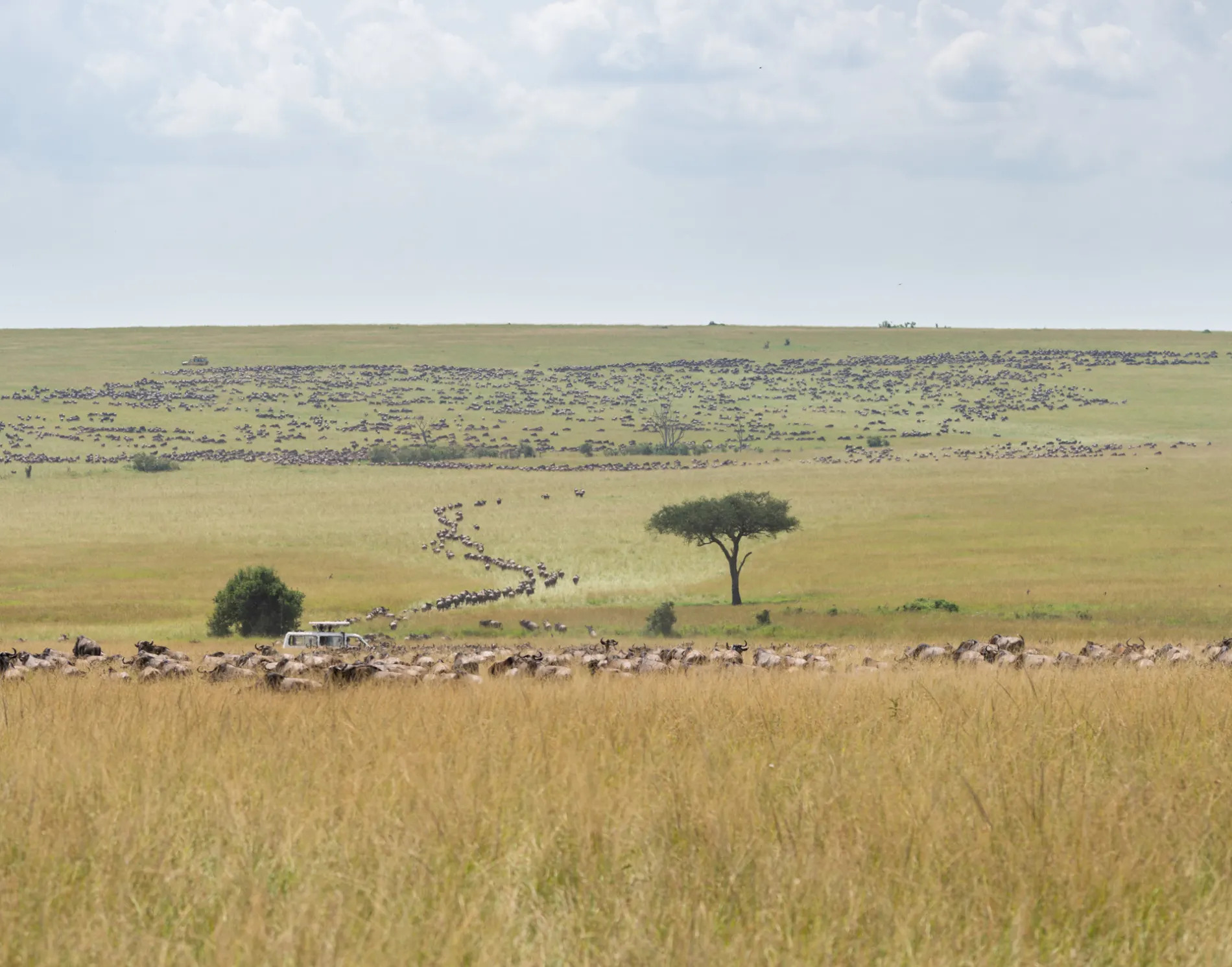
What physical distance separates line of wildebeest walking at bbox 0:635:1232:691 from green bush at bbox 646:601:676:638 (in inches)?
909

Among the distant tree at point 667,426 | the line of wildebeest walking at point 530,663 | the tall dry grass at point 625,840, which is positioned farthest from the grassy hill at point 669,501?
the tall dry grass at point 625,840

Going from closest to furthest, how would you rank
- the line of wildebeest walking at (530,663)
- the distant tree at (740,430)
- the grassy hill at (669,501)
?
1. the line of wildebeest walking at (530,663)
2. the grassy hill at (669,501)
3. the distant tree at (740,430)

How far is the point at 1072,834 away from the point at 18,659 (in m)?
15.5

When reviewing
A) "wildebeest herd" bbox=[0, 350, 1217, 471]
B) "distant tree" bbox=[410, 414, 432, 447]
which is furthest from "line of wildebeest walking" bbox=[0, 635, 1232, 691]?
"distant tree" bbox=[410, 414, 432, 447]

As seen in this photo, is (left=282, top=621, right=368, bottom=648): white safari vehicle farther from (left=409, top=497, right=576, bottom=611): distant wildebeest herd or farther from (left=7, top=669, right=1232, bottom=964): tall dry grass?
(left=7, top=669, right=1232, bottom=964): tall dry grass

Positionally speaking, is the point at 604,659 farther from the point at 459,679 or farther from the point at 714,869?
the point at 714,869

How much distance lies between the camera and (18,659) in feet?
57.2

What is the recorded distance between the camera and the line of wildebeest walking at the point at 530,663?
13789mm

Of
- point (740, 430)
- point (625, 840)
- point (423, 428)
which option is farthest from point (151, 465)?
point (625, 840)

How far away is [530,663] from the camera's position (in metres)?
16.0

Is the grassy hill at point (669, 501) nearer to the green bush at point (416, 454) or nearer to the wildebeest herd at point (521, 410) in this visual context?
the wildebeest herd at point (521, 410)

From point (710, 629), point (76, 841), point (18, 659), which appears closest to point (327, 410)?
point (710, 629)

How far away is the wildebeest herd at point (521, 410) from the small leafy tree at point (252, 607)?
65401mm

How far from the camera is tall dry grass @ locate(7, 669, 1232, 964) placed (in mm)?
4766
